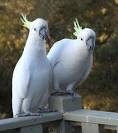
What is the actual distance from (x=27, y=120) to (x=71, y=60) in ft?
1.43

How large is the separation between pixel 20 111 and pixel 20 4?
321 cm

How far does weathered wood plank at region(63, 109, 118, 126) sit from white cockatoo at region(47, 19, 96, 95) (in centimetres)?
15

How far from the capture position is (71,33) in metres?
5.00

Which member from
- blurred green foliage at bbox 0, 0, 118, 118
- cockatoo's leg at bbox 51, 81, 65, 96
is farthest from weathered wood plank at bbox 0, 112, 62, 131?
blurred green foliage at bbox 0, 0, 118, 118

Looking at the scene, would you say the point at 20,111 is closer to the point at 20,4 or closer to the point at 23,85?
the point at 23,85

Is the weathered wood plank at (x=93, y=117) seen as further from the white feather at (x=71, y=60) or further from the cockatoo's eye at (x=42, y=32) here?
the cockatoo's eye at (x=42, y=32)

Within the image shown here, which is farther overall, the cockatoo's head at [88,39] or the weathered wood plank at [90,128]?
the cockatoo's head at [88,39]

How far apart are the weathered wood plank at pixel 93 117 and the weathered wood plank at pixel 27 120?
0.06 meters

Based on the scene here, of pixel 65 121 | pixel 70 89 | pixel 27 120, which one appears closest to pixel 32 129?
pixel 27 120

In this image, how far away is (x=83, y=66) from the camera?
2502 millimetres

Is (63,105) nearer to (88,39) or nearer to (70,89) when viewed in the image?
(70,89)

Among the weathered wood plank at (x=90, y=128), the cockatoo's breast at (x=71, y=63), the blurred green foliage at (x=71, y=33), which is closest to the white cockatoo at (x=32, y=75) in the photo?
the cockatoo's breast at (x=71, y=63)

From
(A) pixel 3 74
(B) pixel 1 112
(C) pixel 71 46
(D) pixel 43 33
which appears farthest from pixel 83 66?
(B) pixel 1 112

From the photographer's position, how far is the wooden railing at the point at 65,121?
221cm
